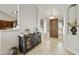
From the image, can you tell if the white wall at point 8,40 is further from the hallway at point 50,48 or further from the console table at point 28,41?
the hallway at point 50,48

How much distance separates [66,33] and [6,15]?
1.31 meters

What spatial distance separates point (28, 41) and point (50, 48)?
492 mm

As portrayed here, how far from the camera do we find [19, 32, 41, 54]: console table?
2.17 m

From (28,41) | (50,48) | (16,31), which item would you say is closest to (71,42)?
(50,48)

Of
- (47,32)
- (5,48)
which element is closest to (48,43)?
(47,32)

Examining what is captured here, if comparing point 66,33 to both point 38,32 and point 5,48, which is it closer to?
point 38,32

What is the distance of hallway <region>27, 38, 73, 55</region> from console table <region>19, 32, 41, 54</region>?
0.30 feet

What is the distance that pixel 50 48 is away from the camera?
226 cm

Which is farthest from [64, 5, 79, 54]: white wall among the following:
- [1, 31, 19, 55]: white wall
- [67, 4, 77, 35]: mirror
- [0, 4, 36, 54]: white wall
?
[1, 31, 19, 55]: white wall

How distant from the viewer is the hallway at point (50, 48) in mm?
2209

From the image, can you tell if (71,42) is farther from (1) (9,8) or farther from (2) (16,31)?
(1) (9,8)

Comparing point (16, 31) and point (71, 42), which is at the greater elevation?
point (16, 31)

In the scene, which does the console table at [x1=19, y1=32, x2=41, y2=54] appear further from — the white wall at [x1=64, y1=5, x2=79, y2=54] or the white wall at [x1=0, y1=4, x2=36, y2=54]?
the white wall at [x1=64, y1=5, x2=79, y2=54]

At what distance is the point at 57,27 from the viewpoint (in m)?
2.35
